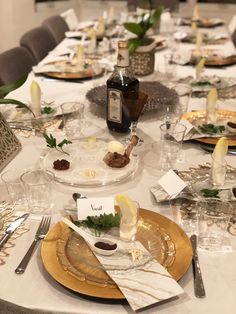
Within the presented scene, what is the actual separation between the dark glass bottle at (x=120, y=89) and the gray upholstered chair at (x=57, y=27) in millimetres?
2024

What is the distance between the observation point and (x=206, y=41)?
3.02 metres

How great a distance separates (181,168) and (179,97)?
485 mm

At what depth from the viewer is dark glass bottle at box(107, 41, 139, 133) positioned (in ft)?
4.76

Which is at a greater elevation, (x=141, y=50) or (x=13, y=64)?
(x=141, y=50)

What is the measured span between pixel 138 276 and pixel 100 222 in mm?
165

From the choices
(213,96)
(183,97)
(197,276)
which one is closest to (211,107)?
(213,96)

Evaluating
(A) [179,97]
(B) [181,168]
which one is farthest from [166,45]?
(B) [181,168]

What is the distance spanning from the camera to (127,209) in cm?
94

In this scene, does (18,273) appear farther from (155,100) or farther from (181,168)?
(155,100)

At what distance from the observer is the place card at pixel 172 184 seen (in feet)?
3.70

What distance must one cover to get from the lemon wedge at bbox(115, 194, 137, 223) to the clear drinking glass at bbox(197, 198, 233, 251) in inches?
6.1

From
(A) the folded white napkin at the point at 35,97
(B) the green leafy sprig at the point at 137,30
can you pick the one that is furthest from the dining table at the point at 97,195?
(B) the green leafy sprig at the point at 137,30

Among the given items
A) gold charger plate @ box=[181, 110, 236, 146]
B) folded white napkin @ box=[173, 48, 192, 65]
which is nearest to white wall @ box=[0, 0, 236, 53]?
folded white napkin @ box=[173, 48, 192, 65]

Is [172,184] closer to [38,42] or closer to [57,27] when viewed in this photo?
[38,42]
